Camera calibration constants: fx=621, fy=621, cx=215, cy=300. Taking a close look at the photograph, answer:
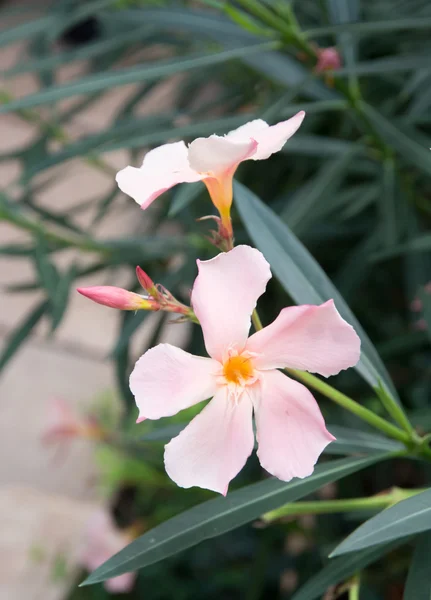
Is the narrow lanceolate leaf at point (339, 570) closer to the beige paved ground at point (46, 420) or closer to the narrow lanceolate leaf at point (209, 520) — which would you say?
the narrow lanceolate leaf at point (209, 520)

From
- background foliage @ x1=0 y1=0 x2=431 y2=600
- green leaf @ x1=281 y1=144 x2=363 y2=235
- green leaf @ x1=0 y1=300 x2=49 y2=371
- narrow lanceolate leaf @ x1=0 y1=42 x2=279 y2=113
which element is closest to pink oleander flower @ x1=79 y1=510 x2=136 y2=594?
background foliage @ x1=0 y1=0 x2=431 y2=600

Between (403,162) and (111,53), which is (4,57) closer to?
(111,53)

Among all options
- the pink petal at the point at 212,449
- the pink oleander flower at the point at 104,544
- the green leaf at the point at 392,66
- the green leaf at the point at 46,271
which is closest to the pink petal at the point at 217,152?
the pink petal at the point at 212,449

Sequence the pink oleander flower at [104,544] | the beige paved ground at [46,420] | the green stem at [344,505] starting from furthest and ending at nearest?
the beige paved ground at [46,420] → the pink oleander flower at [104,544] → the green stem at [344,505]

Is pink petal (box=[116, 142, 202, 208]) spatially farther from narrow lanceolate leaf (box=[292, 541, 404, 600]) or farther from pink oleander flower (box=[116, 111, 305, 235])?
narrow lanceolate leaf (box=[292, 541, 404, 600])

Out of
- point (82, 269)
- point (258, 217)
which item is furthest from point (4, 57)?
point (258, 217)

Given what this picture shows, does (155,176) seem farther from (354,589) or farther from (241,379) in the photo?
(354,589)

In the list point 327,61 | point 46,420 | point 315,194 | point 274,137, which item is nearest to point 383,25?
point 327,61
